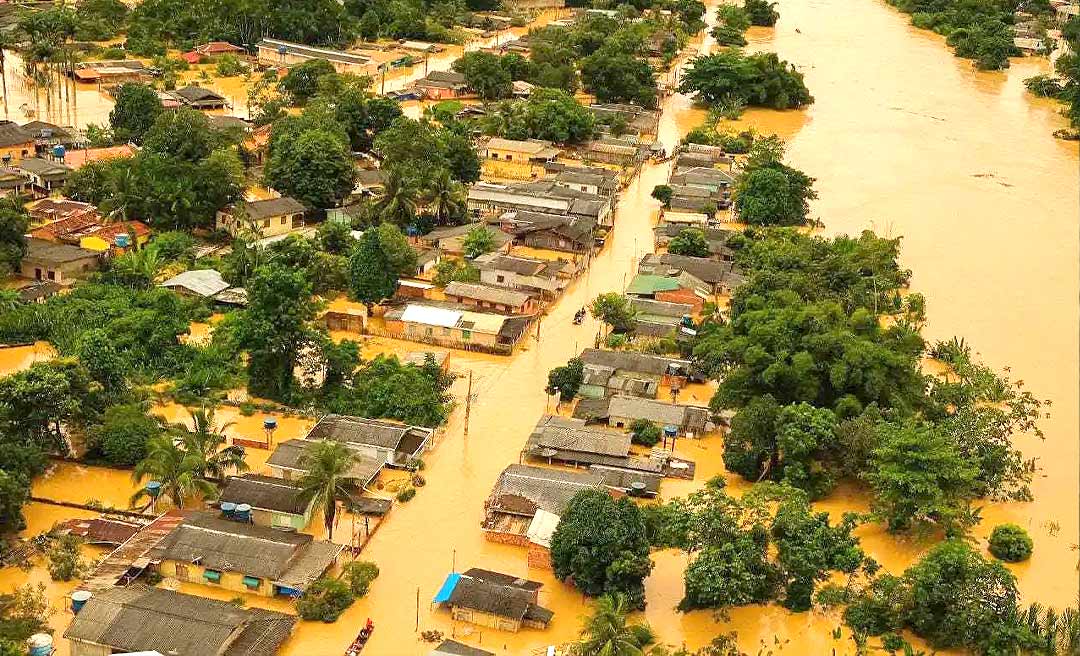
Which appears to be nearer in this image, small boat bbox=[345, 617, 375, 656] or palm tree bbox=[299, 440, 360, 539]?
small boat bbox=[345, 617, 375, 656]

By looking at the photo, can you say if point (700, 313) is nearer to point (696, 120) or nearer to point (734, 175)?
point (734, 175)

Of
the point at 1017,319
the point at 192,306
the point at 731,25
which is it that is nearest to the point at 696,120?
the point at 731,25

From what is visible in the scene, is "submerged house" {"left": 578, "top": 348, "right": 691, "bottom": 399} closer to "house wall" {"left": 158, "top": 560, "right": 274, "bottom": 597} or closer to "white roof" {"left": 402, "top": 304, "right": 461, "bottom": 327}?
"white roof" {"left": 402, "top": 304, "right": 461, "bottom": 327}

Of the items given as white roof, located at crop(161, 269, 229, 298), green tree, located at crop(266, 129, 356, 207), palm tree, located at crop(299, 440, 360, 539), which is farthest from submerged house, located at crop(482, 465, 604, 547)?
green tree, located at crop(266, 129, 356, 207)

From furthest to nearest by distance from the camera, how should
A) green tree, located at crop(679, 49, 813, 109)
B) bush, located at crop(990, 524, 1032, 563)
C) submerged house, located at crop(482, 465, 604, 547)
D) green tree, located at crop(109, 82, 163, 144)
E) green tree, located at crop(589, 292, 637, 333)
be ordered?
1. green tree, located at crop(679, 49, 813, 109)
2. green tree, located at crop(109, 82, 163, 144)
3. green tree, located at crop(589, 292, 637, 333)
4. bush, located at crop(990, 524, 1032, 563)
5. submerged house, located at crop(482, 465, 604, 547)

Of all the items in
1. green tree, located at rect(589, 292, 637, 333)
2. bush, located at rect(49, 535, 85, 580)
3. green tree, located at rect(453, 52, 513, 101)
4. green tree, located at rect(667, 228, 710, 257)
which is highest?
green tree, located at rect(453, 52, 513, 101)

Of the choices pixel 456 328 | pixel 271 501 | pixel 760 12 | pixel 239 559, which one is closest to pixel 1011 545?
pixel 271 501

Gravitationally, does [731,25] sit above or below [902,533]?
above

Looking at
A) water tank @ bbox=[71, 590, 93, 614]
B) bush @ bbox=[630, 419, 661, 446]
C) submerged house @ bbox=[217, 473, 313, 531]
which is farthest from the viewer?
bush @ bbox=[630, 419, 661, 446]
